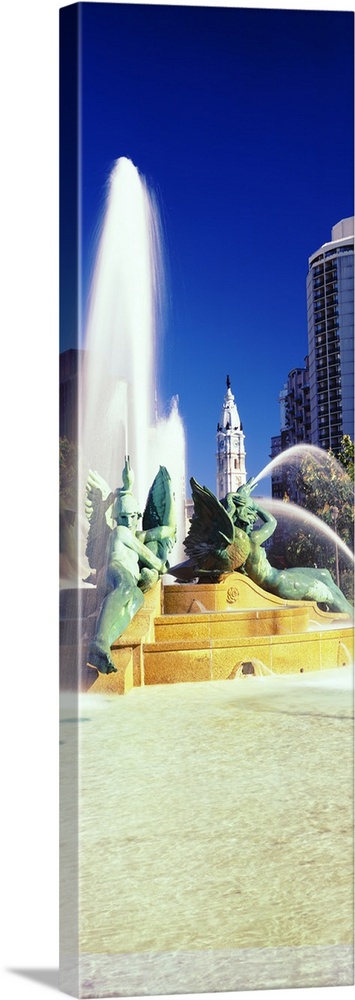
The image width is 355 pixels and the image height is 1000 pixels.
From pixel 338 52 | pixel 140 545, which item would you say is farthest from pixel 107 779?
pixel 140 545

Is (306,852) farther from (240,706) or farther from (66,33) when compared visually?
(66,33)

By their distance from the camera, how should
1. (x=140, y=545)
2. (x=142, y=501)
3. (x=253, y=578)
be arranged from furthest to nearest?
1. (x=253, y=578)
2. (x=142, y=501)
3. (x=140, y=545)

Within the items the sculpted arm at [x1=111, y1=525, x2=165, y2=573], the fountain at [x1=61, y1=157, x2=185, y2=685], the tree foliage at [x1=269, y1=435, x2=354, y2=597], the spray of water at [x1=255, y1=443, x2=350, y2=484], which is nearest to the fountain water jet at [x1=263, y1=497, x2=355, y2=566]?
the tree foliage at [x1=269, y1=435, x2=354, y2=597]

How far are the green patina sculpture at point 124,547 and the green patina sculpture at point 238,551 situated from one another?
5.12 ft

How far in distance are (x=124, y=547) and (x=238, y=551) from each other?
3.37 m

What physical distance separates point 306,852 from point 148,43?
17.4ft

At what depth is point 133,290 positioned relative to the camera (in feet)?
39.6

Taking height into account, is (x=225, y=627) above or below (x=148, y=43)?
below

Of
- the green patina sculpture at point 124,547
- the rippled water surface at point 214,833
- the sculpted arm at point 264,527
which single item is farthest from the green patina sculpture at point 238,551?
the rippled water surface at point 214,833

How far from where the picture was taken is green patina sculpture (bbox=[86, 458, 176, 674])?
385 inches

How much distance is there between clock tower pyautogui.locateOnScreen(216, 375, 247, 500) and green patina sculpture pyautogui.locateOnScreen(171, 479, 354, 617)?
1.58 ft

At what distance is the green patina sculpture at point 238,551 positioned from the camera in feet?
47.3
